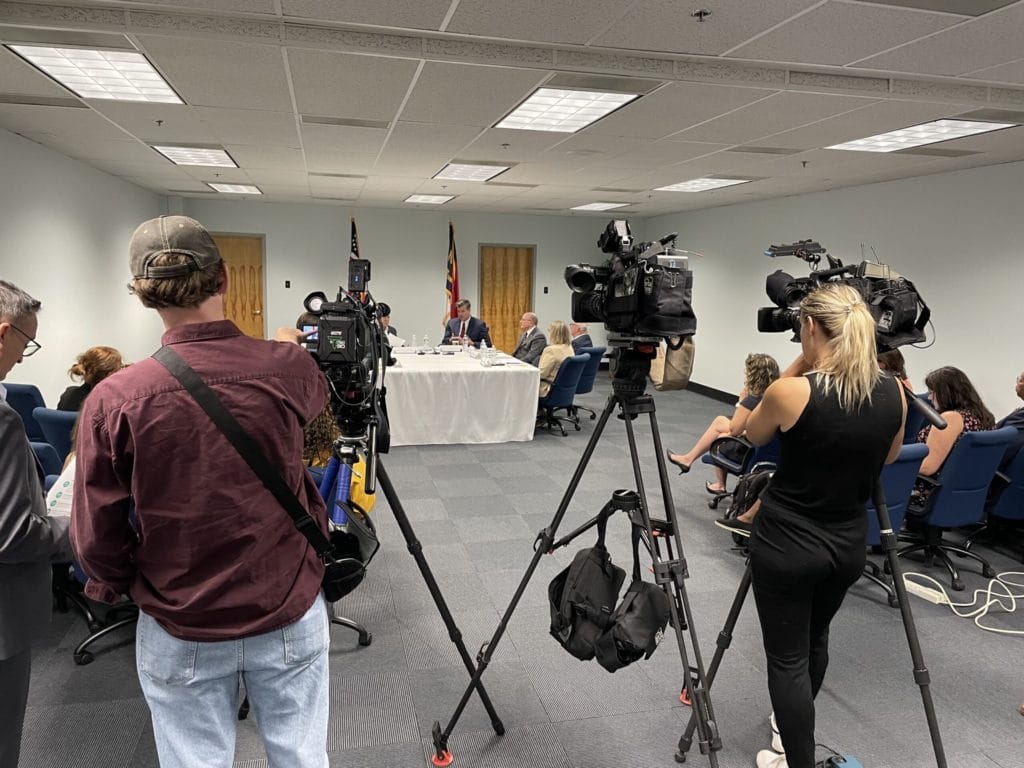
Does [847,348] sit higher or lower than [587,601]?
higher

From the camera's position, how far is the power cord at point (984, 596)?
3.19 metres

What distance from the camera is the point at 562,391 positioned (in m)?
6.68

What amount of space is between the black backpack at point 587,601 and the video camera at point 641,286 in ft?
1.90

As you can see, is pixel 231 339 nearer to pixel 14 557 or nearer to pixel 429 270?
pixel 14 557

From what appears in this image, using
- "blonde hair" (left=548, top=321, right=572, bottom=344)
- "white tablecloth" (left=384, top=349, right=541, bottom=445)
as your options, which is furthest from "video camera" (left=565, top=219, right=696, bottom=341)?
"blonde hair" (left=548, top=321, right=572, bottom=344)

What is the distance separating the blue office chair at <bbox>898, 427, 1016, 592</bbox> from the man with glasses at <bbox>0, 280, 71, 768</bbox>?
150 inches

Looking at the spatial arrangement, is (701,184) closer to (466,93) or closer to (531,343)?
(531,343)

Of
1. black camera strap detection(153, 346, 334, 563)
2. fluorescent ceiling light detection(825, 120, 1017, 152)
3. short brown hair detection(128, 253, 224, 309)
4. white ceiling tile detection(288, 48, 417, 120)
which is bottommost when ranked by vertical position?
black camera strap detection(153, 346, 334, 563)

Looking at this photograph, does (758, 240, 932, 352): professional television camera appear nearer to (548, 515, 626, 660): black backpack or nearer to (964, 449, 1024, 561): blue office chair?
(548, 515, 626, 660): black backpack

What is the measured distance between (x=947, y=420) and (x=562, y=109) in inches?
115

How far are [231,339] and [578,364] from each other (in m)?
5.52

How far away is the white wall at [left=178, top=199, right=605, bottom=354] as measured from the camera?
34.1 ft

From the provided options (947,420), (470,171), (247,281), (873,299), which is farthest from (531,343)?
(873,299)

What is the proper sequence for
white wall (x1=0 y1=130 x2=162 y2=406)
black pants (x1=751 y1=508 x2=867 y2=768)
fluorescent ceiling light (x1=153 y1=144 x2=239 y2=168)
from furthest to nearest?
fluorescent ceiling light (x1=153 y1=144 x2=239 y2=168), white wall (x1=0 y1=130 x2=162 y2=406), black pants (x1=751 y1=508 x2=867 y2=768)
